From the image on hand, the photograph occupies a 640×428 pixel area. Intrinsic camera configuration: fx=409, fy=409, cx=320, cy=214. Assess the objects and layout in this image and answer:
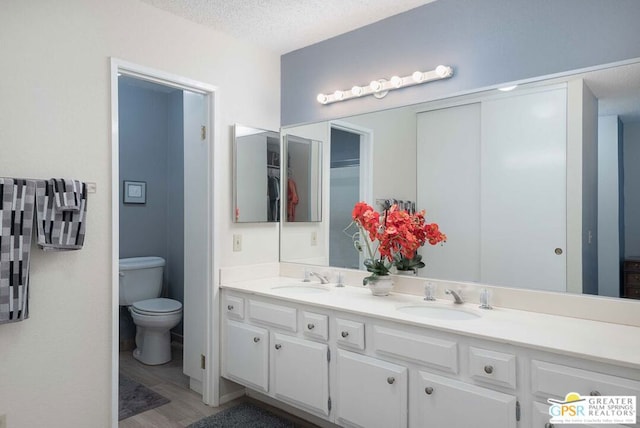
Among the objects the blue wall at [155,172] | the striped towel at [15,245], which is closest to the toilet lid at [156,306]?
the blue wall at [155,172]

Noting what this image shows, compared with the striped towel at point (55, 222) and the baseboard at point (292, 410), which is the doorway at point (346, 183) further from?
the striped towel at point (55, 222)

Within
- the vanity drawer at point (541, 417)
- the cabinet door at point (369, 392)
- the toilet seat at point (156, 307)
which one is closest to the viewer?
the vanity drawer at point (541, 417)

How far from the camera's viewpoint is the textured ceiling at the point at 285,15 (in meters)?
2.27

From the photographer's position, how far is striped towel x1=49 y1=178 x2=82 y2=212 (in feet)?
6.05

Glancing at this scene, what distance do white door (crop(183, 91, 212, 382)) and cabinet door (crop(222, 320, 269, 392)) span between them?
21 centimetres

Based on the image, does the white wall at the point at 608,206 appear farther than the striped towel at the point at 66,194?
No

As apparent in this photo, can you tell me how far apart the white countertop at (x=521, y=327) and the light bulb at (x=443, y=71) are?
1199 mm

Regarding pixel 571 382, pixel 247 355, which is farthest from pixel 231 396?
pixel 571 382

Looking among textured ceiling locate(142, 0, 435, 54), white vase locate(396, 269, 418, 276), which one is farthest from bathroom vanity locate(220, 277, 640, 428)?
textured ceiling locate(142, 0, 435, 54)

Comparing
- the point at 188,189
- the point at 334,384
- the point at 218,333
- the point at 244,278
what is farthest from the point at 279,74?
the point at 334,384

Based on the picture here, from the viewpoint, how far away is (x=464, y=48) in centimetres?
215

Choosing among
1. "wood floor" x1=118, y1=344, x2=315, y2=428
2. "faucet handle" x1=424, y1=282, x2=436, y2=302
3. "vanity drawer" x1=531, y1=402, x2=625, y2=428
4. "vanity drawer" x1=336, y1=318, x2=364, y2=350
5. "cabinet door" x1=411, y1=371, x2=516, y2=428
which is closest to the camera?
"vanity drawer" x1=531, y1=402, x2=625, y2=428

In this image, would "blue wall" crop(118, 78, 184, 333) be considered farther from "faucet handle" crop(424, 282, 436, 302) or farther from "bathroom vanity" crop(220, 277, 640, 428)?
"faucet handle" crop(424, 282, 436, 302)

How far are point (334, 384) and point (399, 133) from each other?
1.42m
